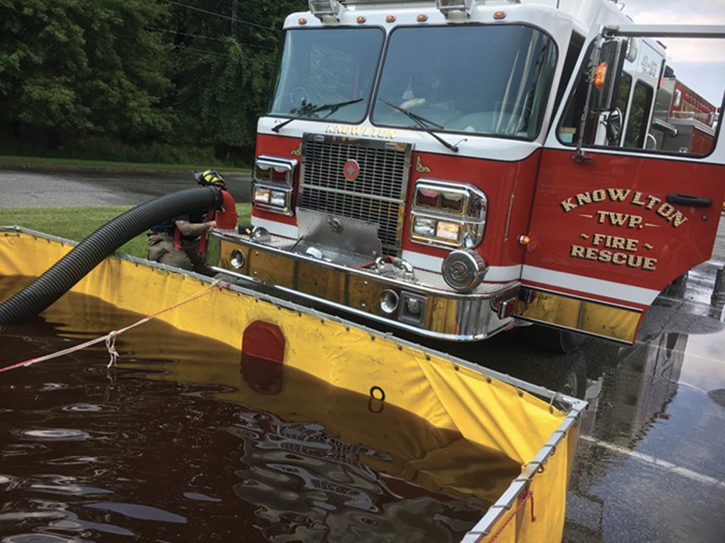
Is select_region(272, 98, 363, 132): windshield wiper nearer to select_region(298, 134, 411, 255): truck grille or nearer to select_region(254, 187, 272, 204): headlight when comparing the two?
select_region(298, 134, 411, 255): truck grille

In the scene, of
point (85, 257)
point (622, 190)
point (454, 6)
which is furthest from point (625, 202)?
point (85, 257)

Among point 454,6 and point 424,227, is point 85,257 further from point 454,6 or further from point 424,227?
point 454,6

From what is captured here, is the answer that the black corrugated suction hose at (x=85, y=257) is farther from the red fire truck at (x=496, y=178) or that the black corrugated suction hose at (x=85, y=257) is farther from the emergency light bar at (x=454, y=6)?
the emergency light bar at (x=454, y=6)

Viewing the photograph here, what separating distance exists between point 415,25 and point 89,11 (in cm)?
2206

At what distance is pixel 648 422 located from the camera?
4.86m

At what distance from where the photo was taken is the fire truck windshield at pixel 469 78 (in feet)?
15.2

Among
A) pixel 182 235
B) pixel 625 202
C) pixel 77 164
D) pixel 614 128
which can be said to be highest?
pixel 614 128

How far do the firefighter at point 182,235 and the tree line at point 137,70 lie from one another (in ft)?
61.3

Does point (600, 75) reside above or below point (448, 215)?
above

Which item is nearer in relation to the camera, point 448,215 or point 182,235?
point 448,215

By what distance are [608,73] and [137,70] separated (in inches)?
999

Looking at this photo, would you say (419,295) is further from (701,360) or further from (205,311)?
(701,360)

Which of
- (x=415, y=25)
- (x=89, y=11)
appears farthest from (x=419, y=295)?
A: (x=89, y=11)

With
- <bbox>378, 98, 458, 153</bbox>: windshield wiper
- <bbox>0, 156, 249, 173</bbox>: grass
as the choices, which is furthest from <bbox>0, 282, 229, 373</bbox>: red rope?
<bbox>0, 156, 249, 173</bbox>: grass
